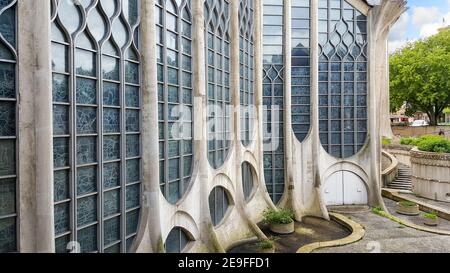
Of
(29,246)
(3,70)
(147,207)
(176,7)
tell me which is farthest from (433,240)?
(3,70)

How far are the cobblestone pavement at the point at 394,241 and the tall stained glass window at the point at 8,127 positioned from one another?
10541 mm

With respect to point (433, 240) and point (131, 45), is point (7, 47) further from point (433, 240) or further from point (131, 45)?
point (433, 240)

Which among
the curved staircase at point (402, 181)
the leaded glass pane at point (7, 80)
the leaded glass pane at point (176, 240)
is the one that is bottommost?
the curved staircase at point (402, 181)

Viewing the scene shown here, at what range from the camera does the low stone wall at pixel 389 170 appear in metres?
24.4

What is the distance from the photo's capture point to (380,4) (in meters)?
19.9

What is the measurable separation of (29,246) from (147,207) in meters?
3.24

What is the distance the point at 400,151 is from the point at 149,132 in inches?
1119

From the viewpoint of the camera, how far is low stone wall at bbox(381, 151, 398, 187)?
24.4 m

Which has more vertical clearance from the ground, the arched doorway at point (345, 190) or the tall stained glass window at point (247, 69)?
the tall stained glass window at point (247, 69)

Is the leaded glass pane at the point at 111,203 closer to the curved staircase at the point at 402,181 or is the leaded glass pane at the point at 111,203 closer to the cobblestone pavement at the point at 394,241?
Result: the cobblestone pavement at the point at 394,241

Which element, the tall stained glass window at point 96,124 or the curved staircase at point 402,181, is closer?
the tall stained glass window at point 96,124

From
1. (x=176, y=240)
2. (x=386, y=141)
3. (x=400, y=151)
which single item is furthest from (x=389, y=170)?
(x=176, y=240)

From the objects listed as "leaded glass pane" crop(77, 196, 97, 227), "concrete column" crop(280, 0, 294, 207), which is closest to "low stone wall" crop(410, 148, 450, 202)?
"concrete column" crop(280, 0, 294, 207)

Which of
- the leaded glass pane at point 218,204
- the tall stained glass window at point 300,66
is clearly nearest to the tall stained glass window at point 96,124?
the leaded glass pane at point 218,204
